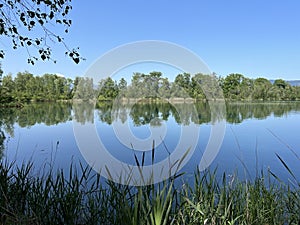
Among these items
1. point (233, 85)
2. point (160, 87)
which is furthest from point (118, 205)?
point (233, 85)

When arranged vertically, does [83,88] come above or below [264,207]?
above

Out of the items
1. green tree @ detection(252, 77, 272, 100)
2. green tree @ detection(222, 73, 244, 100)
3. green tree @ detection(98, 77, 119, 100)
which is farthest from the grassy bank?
green tree @ detection(252, 77, 272, 100)

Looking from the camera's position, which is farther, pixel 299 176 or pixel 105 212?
pixel 299 176

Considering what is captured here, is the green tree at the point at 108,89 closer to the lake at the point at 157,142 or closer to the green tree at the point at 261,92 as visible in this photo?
the lake at the point at 157,142

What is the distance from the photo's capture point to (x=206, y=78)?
102 inches

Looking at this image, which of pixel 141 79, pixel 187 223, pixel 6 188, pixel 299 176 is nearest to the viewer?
pixel 187 223

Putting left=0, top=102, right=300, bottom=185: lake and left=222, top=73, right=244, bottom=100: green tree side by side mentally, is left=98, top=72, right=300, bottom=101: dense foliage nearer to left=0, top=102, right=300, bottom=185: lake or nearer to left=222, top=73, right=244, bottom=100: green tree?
left=0, top=102, right=300, bottom=185: lake

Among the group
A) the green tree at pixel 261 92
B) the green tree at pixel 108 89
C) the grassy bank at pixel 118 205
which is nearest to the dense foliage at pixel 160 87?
the green tree at pixel 108 89

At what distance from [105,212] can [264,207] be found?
3.83 ft

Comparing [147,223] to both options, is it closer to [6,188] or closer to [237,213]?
[237,213]

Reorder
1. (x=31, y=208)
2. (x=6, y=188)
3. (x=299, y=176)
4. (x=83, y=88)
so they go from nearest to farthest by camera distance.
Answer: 1. (x=31, y=208)
2. (x=6, y=188)
3. (x=83, y=88)
4. (x=299, y=176)

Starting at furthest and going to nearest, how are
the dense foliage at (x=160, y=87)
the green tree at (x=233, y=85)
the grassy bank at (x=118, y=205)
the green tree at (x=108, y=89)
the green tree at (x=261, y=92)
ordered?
the green tree at (x=261, y=92) < the green tree at (x=233, y=85) < the dense foliage at (x=160, y=87) < the green tree at (x=108, y=89) < the grassy bank at (x=118, y=205)

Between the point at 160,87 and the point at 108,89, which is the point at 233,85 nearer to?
the point at 160,87

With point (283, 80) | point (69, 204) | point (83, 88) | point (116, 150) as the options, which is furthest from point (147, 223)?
point (283, 80)
